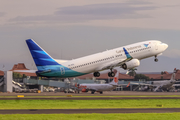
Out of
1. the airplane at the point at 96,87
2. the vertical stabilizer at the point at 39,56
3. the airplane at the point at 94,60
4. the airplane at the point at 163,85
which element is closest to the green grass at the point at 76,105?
the airplane at the point at 94,60

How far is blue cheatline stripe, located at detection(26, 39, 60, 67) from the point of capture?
69.6 meters

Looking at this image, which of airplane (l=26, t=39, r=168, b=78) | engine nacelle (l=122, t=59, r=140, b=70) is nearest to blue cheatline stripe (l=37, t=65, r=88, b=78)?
airplane (l=26, t=39, r=168, b=78)

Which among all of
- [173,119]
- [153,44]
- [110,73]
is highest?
[153,44]

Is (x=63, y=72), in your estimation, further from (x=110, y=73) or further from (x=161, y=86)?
(x=161, y=86)

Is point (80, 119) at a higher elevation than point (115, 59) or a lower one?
lower

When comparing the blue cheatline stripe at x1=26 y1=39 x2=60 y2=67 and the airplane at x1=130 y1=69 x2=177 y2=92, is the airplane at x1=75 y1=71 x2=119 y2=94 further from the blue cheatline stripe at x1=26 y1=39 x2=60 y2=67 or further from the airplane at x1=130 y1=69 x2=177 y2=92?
the blue cheatline stripe at x1=26 y1=39 x2=60 y2=67

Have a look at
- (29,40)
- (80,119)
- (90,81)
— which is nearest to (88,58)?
(29,40)

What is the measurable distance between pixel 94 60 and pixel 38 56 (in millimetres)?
12397

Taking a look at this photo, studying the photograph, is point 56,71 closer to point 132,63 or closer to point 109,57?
point 109,57

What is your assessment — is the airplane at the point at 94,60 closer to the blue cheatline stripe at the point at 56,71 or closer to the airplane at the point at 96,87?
the blue cheatline stripe at the point at 56,71

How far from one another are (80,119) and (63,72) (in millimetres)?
33383

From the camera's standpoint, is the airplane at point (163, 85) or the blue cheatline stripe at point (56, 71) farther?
the airplane at point (163, 85)

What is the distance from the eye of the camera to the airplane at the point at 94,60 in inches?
2731

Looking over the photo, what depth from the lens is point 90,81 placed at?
16075 centimetres
